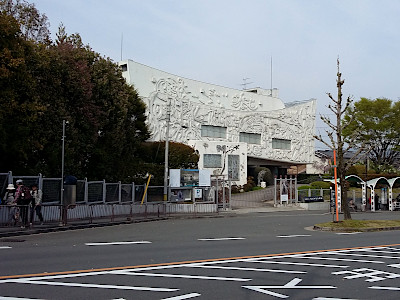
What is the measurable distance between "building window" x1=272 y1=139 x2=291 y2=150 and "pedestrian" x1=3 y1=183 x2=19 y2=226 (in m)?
55.1

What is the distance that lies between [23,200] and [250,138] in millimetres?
51389

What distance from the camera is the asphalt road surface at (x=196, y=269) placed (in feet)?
26.5

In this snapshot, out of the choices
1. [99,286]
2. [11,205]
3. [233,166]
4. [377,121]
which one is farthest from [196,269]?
[377,121]

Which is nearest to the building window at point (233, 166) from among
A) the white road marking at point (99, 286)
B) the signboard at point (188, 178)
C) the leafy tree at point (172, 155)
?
the leafy tree at point (172, 155)

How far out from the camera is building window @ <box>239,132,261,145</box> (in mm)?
68062

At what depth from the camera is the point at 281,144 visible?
73.7 m

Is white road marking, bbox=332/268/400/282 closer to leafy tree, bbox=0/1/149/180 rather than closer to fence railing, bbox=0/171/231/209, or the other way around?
fence railing, bbox=0/171/231/209

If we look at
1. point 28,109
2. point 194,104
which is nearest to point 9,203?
point 28,109

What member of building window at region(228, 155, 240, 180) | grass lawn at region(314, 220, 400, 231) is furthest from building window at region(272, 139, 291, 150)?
grass lawn at region(314, 220, 400, 231)

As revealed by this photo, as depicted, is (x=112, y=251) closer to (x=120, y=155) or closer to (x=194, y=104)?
(x=120, y=155)

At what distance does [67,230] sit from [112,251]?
8222 millimetres

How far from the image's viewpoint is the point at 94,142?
30.7 m

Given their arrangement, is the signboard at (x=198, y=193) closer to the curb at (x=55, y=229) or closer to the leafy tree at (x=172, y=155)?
the leafy tree at (x=172, y=155)

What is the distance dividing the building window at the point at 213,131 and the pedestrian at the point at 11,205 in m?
42.7
